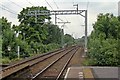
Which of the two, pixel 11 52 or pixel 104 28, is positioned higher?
pixel 104 28

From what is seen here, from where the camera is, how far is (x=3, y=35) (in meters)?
35.8

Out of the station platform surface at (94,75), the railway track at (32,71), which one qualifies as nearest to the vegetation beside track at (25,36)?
the railway track at (32,71)

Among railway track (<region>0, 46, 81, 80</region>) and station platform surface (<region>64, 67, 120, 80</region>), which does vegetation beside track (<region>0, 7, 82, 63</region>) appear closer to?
railway track (<region>0, 46, 81, 80</region>)

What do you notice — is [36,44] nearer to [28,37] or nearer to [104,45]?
[28,37]

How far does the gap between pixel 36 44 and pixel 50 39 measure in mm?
27719

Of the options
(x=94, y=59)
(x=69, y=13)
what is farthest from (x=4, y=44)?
(x=94, y=59)

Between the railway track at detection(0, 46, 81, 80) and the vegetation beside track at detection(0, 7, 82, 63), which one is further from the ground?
the vegetation beside track at detection(0, 7, 82, 63)

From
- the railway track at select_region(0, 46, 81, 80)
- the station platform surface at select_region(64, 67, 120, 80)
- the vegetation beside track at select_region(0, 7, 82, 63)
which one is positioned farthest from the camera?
the vegetation beside track at select_region(0, 7, 82, 63)

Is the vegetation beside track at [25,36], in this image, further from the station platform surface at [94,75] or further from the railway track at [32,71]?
the station platform surface at [94,75]

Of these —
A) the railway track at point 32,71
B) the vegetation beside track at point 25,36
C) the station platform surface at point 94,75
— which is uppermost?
the vegetation beside track at point 25,36

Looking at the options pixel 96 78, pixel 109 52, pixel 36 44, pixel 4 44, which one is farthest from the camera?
pixel 36 44

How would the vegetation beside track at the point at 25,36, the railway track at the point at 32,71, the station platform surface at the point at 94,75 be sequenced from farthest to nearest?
1. the vegetation beside track at the point at 25,36
2. the railway track at the point at 32,71
3. the station platform surface at the point at 94,75

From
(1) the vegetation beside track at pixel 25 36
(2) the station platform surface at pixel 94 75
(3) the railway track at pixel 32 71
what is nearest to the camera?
(2) the station platform surface at pixel 94 75

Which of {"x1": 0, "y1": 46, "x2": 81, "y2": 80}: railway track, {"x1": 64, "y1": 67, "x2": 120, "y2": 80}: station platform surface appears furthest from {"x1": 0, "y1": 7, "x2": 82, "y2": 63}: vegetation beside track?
{"x1": 64, "y1": 67, "x2": 120, "y2": 80}: station platform surface
